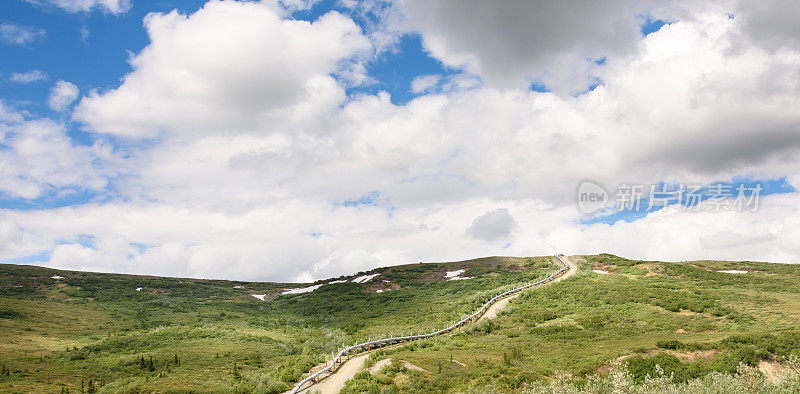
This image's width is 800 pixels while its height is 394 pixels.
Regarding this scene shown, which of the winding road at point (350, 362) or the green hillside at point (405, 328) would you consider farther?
the green hillside at point (405, 328)

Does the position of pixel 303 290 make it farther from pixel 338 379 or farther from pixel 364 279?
pixel 338 379

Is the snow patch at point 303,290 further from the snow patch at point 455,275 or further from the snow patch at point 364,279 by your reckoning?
the snow patch at point 455,275

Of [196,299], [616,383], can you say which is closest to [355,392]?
[616,383]

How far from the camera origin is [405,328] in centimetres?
4406

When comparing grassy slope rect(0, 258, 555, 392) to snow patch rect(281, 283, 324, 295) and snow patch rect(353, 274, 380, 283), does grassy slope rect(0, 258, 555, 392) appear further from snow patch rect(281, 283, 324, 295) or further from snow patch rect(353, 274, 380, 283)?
snow patch rect(353, 274, 380, 283)

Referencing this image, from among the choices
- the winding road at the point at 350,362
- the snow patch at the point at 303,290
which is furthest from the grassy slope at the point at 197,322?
the snow patch at the point at 303,290

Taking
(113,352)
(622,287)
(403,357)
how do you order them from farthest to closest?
(622,287) → (113,352) → (403,357)

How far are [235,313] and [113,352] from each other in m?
24.8

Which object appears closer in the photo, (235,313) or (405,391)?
(405,391)

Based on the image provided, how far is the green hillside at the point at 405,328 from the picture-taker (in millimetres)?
24297

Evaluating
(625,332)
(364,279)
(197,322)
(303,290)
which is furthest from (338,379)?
(303,290)

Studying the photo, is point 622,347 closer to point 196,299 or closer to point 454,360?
point 454,360

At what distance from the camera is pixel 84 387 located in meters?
24.1

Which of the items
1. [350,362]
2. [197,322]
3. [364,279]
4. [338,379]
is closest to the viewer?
[338,379]
